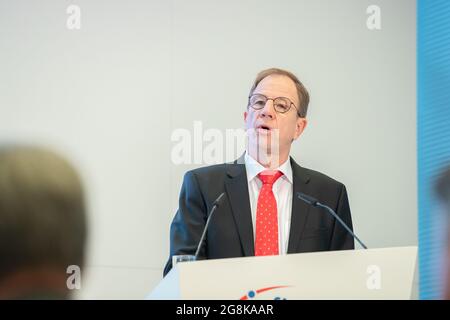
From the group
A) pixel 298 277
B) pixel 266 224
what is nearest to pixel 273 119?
pixel 266 224

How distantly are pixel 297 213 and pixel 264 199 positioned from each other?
15 cm

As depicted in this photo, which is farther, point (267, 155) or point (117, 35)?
point (117, 35)

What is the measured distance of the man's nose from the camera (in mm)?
3498

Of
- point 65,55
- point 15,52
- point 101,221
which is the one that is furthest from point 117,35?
point 101,221

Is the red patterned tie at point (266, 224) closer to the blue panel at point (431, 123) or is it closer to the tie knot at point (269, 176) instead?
the tie knot at point (269, 176)

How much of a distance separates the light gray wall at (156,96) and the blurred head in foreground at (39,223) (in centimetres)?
263

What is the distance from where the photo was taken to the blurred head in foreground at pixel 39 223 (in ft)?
4.58

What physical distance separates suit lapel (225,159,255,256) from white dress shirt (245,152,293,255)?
0.14 feet

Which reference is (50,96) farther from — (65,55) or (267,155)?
(267,155)

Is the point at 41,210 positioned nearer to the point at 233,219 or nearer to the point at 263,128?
the point at 233,219

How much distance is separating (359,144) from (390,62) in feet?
1.75

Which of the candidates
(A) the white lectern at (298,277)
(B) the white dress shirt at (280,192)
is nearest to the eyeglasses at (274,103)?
(B) the white dress shirt at (280,192)

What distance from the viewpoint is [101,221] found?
4.18 metres

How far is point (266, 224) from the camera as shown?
326 centimetres
